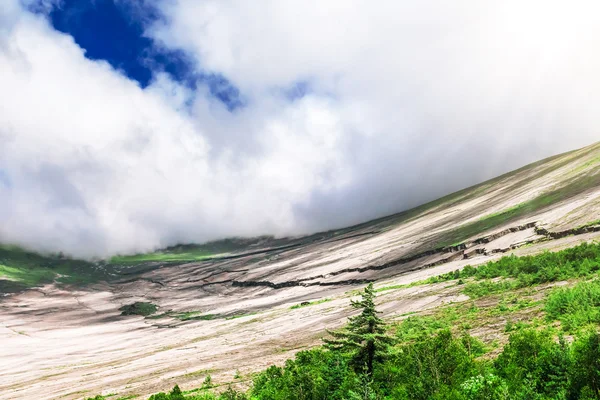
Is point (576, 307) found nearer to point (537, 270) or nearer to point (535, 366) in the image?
point (535, 366)

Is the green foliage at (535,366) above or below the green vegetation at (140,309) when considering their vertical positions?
below

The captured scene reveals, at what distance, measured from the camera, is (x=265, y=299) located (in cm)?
9750

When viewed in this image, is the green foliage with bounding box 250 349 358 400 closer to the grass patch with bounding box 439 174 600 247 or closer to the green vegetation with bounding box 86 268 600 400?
the green vegetation with bounding box 86 268 600 400

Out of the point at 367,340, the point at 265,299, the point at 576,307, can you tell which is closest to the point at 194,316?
the point at 265,299

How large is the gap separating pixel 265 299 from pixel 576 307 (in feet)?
253

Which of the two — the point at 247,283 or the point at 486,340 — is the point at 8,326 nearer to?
the point at 247,283

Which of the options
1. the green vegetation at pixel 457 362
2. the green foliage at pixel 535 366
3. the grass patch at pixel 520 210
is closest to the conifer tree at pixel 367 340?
the green vegetation at pixel 457 362

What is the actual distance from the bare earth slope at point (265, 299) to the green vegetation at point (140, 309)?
2576 millimetres

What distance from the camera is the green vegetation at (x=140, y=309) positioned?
407ft

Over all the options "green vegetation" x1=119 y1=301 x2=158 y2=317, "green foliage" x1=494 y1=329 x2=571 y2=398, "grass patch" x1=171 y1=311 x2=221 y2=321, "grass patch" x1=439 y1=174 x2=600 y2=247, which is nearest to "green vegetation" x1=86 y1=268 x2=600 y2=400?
"green foliage" x1=494 y1=329 x2=571 y2=398

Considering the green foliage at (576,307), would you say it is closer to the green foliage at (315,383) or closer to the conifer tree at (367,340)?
the conifer tree at (367,340)

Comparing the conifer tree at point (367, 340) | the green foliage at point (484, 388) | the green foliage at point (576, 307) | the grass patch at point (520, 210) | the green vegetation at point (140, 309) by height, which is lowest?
the green foliage at point (576, 307)

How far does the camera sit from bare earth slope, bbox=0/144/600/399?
154 feet

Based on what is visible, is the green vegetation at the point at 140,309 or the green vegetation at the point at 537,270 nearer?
the green vegetation at the point at 537,270
